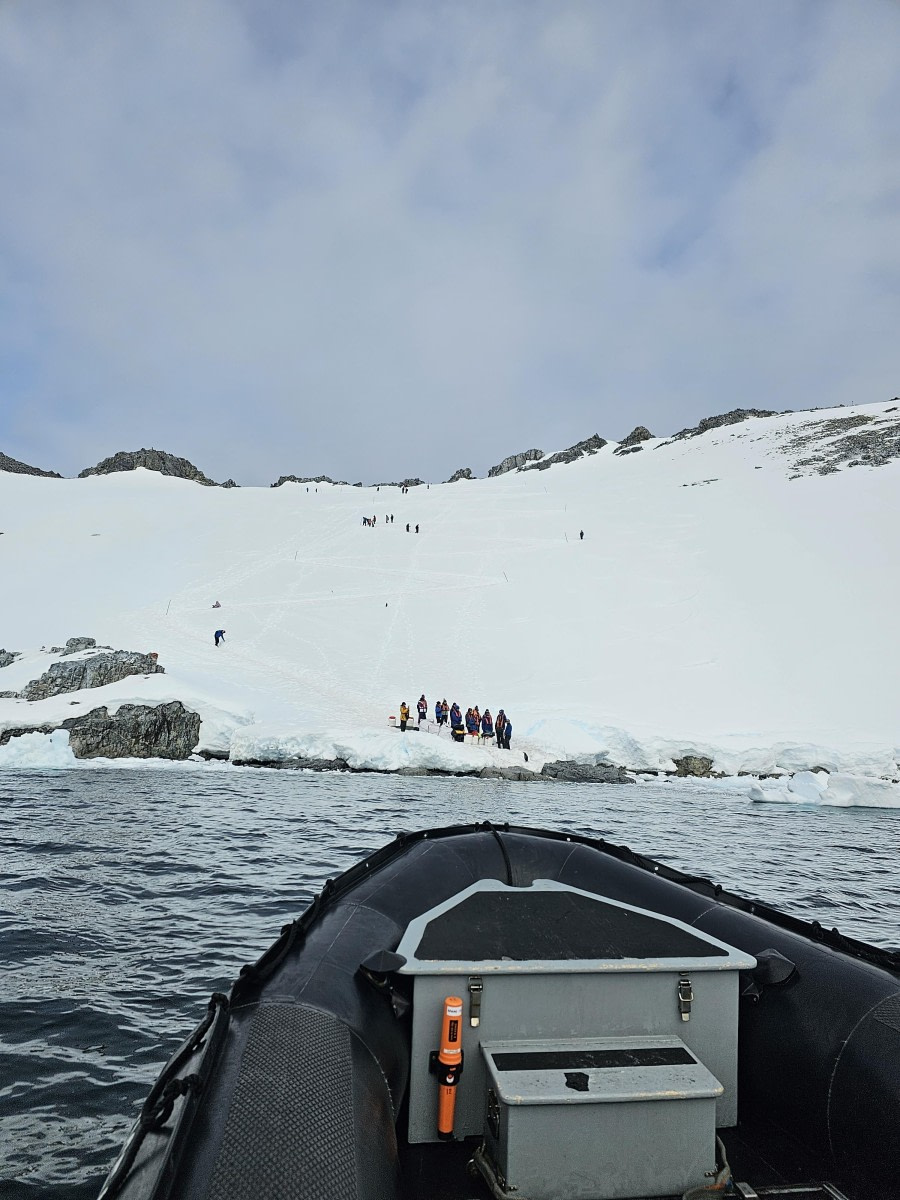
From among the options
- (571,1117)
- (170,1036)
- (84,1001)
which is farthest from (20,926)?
(571,1117)

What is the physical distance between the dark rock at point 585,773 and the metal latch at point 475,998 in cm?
1832

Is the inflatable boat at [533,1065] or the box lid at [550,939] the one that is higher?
the box lid at [550,939]

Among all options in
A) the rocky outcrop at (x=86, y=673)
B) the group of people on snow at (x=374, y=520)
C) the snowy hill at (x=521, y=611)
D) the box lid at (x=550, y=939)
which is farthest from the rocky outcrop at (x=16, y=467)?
the box lid at (x=550, y=939)

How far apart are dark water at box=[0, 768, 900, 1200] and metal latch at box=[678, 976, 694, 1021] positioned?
11.0ft

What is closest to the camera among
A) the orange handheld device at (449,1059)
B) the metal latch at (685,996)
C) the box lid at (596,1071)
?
the box lid at (596,1071)

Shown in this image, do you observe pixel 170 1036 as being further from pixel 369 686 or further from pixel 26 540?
pixel 26 540

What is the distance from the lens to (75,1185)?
3.84 meters

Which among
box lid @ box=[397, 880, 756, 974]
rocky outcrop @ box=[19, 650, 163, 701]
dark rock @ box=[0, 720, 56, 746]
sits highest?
rocky outcrop @ box=[19, 650, 163, 701]

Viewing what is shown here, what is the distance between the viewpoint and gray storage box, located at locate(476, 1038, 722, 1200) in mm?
3291

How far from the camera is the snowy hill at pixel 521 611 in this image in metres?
24.6

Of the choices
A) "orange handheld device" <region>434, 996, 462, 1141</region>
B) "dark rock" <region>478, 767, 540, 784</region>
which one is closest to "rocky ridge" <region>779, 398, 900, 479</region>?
"dark rock" <region>478, 767, 540, 784</region>

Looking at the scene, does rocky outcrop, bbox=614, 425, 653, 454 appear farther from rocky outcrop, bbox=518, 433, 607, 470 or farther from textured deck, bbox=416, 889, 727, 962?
textured deck, bbox=416, 889, 727, 962

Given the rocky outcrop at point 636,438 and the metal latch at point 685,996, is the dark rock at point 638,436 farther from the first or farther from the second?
the metal latch at point 685,996

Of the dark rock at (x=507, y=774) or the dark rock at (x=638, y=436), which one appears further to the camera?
the dark rock at (x=638, y=436)
